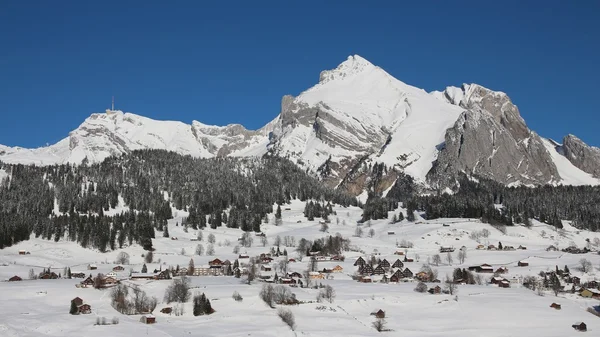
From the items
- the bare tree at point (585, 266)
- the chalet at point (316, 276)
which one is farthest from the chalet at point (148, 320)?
the bare tree at point (585, 266)

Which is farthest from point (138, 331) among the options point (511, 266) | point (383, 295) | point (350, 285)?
point (511, 266)

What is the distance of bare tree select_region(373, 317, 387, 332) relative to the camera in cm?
10056

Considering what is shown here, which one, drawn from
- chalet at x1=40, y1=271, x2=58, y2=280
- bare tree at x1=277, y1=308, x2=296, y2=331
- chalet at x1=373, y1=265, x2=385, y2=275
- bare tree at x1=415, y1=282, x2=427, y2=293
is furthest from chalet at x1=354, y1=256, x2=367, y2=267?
chalet at x1=40, y1=271, x2=58, y2=280

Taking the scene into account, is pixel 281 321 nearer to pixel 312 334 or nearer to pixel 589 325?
pixel 312 334

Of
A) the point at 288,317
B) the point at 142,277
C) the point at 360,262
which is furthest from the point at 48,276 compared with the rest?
the point at 360,262

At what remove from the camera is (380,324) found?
333 feet

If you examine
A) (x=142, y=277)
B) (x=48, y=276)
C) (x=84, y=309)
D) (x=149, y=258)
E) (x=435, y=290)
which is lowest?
(x=84, y=309)

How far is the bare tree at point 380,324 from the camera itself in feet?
330

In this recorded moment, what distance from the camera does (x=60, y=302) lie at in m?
108

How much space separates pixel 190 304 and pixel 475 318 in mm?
45330

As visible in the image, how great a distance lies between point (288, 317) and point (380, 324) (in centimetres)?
1359

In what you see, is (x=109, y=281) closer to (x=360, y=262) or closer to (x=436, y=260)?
(x=360, y=262)

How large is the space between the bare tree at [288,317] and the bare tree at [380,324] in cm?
1211

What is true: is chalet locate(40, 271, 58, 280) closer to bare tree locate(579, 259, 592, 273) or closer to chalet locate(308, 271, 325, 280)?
chalet locate(308, 271, 325, 280)
